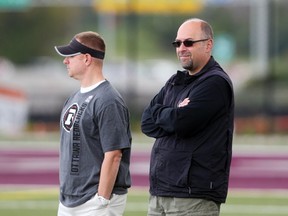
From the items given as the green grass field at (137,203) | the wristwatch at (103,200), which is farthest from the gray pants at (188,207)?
the green grass field at (137,203)

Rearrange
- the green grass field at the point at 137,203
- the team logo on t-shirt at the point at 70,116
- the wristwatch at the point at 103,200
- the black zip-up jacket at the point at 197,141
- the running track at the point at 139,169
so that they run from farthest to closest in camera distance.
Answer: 1. the running track at the point at 139,169
2. the green grass field at the point at 137,203
3. the team logo on t-shirt at the point at 70,116
4. the wristwatch at the point at 103,200
5. the black zip-up jacket at the point at 197,141

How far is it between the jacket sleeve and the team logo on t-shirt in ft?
1.85

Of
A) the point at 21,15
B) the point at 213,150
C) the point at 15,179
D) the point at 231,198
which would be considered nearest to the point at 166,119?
the point at 213,150

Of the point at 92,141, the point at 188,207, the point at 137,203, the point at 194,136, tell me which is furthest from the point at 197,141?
the point at 137,203

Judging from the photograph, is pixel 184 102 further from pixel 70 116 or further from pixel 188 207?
pixel 70 116

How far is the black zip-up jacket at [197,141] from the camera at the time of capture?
21.3ft

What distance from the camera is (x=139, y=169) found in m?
18.0

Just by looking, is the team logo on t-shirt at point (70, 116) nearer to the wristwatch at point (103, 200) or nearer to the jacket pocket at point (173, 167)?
the wristwatch at point (103, 200)

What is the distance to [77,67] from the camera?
6.88m

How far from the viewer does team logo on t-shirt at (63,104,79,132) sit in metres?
6.79

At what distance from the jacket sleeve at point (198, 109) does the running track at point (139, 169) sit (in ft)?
30.8

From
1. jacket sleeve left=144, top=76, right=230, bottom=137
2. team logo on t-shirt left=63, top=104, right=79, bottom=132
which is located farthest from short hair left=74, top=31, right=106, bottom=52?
jacket sleeve left=144, top=76, right=230, bottom=137

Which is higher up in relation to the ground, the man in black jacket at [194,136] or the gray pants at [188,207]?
the man in black jacket at [194,136]

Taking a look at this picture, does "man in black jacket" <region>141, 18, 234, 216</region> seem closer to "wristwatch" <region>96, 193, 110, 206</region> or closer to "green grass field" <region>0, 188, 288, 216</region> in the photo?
"wristwatch" <region>96, 193, 110, 206</region>
